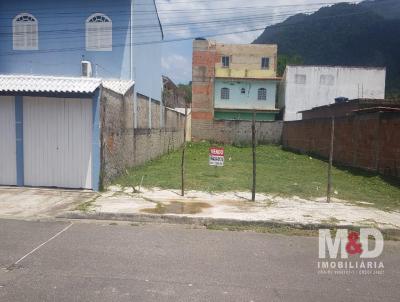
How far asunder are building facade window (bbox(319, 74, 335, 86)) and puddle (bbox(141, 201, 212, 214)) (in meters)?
33.0

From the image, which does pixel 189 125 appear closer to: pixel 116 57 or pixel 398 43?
pixel 116 57

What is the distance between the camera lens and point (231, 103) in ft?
139

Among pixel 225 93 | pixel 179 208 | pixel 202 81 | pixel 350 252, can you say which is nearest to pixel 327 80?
pixel 225 93

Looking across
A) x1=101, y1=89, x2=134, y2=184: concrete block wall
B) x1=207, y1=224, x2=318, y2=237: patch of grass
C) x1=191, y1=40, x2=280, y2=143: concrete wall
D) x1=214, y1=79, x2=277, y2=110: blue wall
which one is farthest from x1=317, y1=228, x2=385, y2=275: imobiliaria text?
x1=214, y1=79, x2=277, y2=110: blue wall

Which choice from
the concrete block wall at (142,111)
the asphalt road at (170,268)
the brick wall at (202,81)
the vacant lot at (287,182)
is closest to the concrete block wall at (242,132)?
the brick wall at (202,81)

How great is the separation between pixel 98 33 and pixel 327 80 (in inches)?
1065

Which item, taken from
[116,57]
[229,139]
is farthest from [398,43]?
[116,57]

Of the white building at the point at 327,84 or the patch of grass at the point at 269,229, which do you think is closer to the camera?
the patch of grass at the point at 269,229

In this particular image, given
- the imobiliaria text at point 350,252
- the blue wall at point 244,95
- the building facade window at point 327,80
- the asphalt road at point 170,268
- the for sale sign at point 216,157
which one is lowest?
the imobiliaria text at point 350,252

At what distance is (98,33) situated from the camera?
17.9 m

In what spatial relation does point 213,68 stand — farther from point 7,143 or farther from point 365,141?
point 7,143

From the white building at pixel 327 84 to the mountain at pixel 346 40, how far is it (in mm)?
23913

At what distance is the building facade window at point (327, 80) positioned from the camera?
3788 centimetres

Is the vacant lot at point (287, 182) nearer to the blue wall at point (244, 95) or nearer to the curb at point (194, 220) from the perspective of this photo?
the curb at point (194, 220)
